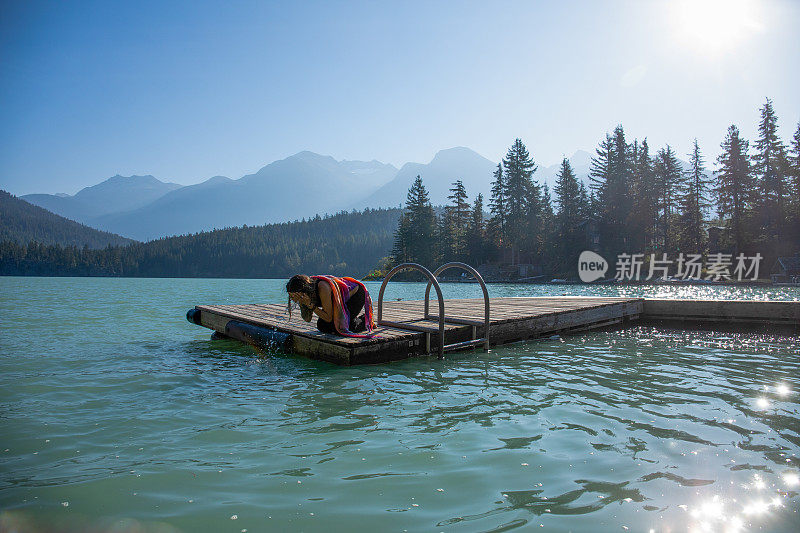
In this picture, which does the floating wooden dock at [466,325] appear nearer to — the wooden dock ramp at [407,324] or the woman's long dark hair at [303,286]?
the wooden dock ramp at [407,324]

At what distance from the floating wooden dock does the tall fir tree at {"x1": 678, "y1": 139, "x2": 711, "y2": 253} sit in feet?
198

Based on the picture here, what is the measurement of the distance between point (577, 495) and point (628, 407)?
2653 mm

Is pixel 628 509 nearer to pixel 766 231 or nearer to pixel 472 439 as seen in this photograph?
pixel 472 439

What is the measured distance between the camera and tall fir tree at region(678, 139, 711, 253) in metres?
65.7

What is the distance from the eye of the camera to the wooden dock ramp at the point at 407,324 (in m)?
7.66

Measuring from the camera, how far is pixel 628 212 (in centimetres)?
7019

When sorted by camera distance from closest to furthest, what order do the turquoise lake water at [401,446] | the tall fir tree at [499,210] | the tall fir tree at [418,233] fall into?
the turquoise lake water at [401,446]
the tall fir tree at [499,210]
the tall fir tree at [418,233]

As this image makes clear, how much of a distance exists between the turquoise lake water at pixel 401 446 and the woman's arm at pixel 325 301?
87 centimetres

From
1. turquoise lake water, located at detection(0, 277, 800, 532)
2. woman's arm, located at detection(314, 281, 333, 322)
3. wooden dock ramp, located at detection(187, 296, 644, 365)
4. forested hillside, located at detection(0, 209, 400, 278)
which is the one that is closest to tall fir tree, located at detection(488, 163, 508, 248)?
wooden dock ramp, located at detection(187, 296, 644, 365)

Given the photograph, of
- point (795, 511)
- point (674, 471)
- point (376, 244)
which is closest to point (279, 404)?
point (674, 471)

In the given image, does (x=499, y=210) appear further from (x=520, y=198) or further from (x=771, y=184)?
(x=771, y=184)

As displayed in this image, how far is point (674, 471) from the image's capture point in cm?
371

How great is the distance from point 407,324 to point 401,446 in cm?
482

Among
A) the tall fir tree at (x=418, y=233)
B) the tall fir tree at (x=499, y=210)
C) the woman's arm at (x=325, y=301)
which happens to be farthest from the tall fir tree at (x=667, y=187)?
the woman's arm at (x=325, y=301)
